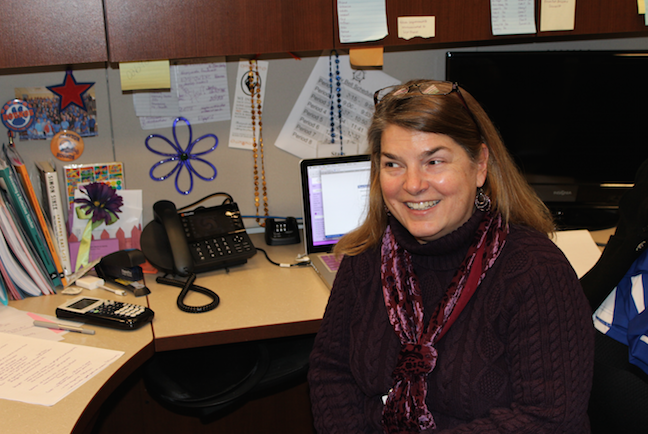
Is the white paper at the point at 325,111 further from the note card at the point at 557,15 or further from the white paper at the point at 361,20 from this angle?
the note card at the point at 557,15

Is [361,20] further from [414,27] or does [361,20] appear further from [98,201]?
[98,201]

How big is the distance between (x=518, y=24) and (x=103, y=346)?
1291 millimetres

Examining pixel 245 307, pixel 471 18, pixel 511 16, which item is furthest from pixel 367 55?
pixel 245 307

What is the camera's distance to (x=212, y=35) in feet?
4.46

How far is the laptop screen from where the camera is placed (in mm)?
1609

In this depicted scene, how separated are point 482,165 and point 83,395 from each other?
2.77 feet

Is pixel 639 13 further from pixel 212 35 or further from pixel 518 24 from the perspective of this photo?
pixel 212 35

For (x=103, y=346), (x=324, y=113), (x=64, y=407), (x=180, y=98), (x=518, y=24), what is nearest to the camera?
(x=64, y=407)

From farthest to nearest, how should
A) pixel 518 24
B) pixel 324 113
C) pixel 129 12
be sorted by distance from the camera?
pixel 324 113
pixel 518 24
pixel 129 12

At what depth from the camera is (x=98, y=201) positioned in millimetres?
1617

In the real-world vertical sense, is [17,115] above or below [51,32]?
Result: below

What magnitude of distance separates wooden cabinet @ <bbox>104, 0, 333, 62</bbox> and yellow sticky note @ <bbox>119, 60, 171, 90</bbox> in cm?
10

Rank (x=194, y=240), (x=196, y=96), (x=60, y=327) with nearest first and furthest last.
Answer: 1. (x=60, y=327)
2. (x=194, y=240)
3. (x=196, y=96)

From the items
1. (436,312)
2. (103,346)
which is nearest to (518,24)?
(436,312)
